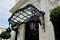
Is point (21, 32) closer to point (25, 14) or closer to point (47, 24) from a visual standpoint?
point (25, 14)

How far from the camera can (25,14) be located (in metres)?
9.68

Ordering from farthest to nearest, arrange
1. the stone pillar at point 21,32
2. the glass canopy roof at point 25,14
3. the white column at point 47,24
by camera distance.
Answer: the stone pillar at point 21,32 < the glass canopy roof at point 25,14 < the white column at point 47,24

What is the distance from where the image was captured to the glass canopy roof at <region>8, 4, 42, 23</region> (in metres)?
8.88

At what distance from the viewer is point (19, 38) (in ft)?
34.9

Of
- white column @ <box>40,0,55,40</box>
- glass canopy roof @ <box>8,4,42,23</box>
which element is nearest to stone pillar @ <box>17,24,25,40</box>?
glass canopy roof @ <box>8,4,42,23</box>

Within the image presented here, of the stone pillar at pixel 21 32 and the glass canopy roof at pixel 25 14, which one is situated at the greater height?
the glass canopy roof at pixel 25 14

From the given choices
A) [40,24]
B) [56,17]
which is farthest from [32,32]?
[56,17]

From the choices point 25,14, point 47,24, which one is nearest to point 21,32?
point 25,14

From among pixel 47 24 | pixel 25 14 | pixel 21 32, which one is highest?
pixel 25 14

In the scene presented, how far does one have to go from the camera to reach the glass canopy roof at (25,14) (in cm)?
888

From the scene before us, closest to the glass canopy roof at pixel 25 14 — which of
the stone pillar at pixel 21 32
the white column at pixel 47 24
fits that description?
the white column at pixel 47 24

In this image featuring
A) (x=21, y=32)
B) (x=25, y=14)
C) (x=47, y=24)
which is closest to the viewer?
(x=47, y=24)

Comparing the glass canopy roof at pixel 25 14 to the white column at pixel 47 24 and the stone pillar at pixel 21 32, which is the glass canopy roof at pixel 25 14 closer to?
the white column at pixel 47 24

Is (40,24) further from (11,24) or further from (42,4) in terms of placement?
(11,24)
